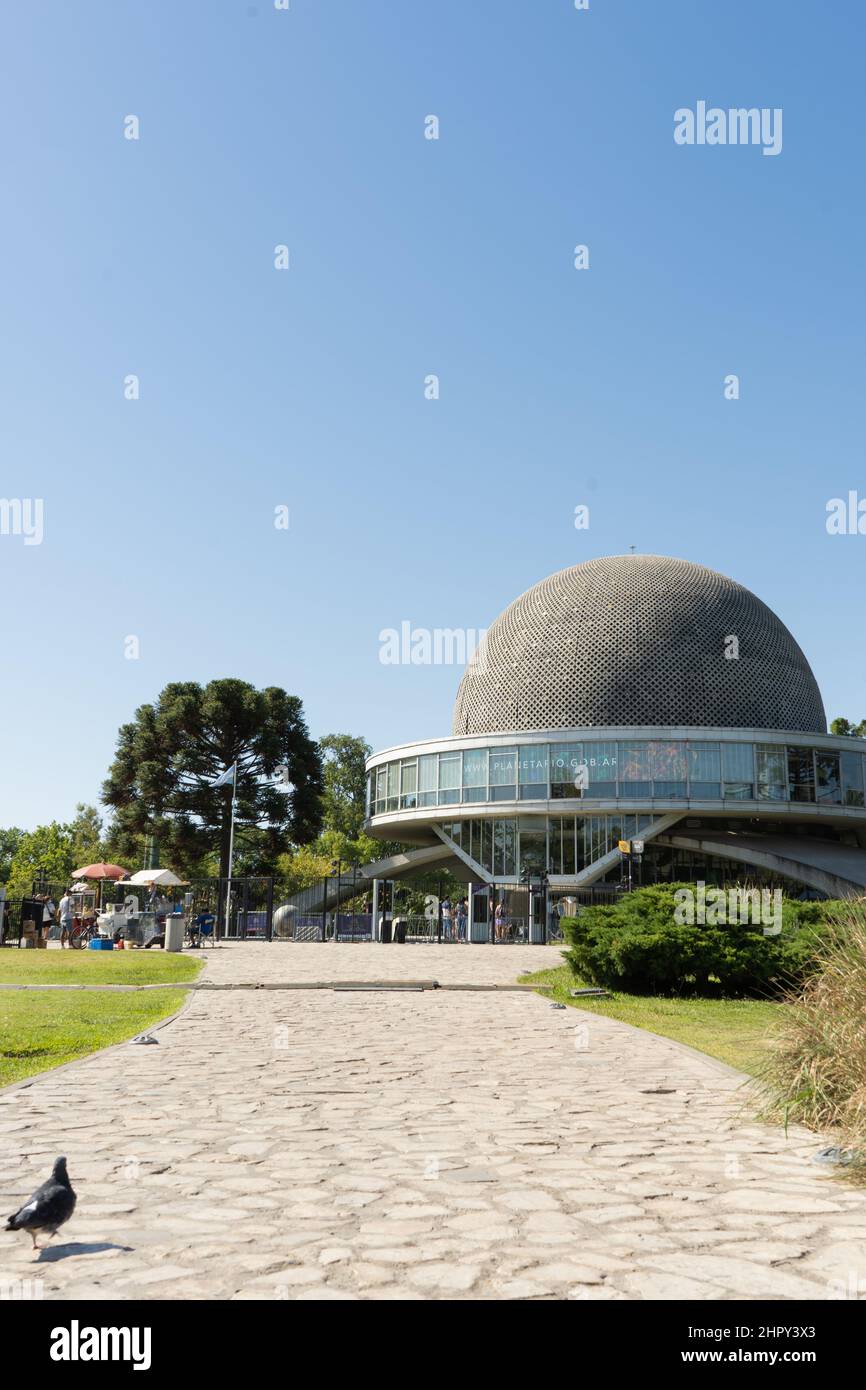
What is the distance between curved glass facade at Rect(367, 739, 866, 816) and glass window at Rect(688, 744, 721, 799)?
0.03 m

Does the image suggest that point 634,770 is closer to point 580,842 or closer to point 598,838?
point 598,838

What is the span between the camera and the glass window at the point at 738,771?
124ft

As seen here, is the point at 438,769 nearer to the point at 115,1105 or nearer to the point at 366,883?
the point at 366,883

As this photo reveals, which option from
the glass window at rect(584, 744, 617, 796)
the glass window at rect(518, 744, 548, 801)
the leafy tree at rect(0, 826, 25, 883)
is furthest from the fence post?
the leafy tree at rect(0, 826, 25, 883)

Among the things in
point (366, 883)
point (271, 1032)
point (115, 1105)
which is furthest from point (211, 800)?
point (115, 1105)

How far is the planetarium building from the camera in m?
38.0

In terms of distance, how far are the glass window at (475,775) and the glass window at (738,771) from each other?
846cm

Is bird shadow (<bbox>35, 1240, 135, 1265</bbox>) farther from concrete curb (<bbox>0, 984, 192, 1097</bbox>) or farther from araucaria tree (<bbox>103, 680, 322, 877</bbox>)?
araucaria tree (<bbox>103, 680, 322, 877</bbox>)

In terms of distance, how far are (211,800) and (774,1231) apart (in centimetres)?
3961

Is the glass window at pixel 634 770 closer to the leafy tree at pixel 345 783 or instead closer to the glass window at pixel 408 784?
the glass window at pixel 408 784

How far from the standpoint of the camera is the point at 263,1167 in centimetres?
438

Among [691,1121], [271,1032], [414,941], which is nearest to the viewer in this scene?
[691,1121]

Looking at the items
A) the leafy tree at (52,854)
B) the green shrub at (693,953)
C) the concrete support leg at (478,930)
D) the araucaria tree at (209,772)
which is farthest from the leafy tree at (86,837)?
the green shrub at (693,953)
